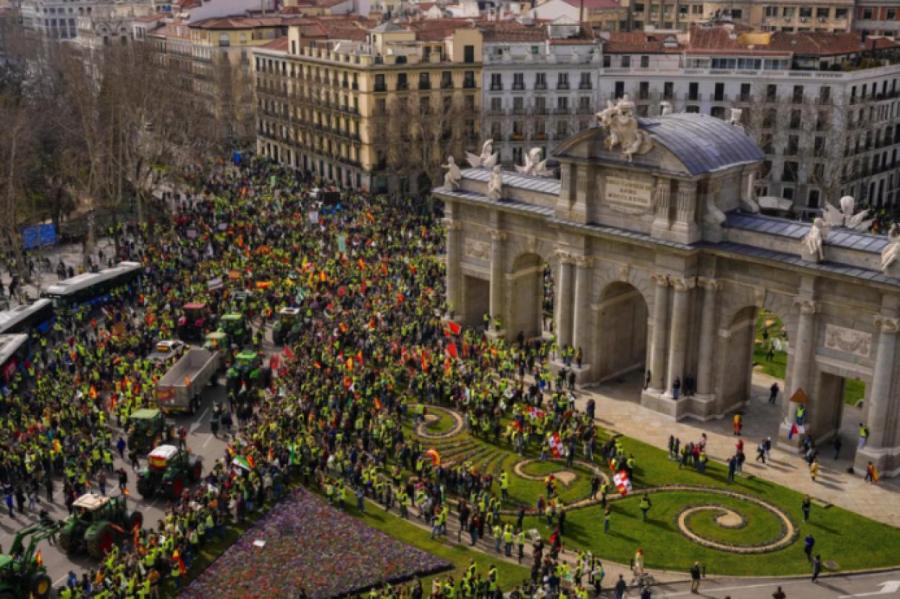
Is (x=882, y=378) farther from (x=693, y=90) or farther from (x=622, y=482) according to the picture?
(x=693, y=90)

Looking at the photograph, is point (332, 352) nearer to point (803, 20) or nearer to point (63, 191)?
point (63, 191)

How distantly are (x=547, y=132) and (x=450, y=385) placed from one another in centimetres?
5963

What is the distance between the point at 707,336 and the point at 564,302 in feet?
30.5

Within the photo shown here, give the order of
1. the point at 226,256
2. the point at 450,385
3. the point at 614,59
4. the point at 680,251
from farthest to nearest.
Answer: the point at 614,59 → the point at 226,256 → the point at 450,385 → the point at 680,251

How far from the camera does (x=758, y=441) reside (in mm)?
51500

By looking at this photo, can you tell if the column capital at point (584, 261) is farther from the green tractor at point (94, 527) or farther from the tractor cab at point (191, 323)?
the green tractor at point (94, 527)

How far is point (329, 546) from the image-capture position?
41.8m

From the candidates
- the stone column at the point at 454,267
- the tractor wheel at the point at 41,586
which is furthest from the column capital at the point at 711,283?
the tractor wheel at the point at 41,586

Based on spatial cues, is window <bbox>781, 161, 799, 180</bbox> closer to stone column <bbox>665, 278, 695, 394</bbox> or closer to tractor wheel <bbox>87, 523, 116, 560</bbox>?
stone column <bbox>665, 278, 695, 394</bbox>

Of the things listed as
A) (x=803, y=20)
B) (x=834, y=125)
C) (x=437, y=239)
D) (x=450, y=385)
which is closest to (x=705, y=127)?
(x=450, y=385)

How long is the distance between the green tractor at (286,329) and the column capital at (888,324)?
3463 centimetres

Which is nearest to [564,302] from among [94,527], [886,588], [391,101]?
[886,588]

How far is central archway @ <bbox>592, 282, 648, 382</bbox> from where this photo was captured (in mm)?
58188

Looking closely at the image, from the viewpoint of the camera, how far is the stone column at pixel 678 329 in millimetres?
52375
